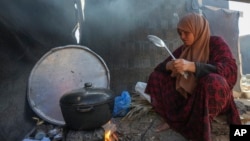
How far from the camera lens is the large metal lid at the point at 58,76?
2.91 meters

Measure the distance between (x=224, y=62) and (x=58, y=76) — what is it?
1884 millimetres

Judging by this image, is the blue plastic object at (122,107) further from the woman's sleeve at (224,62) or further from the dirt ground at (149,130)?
the woman's sleeve at (224,62)

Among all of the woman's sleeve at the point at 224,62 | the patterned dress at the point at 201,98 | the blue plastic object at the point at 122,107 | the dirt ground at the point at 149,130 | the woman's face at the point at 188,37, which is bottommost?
the dirt ground at the point at 149,130

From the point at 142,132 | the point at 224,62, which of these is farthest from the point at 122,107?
the point at 224,62

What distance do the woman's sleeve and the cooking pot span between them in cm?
106

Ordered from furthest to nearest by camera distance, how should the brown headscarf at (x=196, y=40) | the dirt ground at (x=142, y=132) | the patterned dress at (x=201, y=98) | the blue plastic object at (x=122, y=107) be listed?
the blue plastic object at (x=122, y=107) → the brown headscarf at (x=196, y=40) → the dirt ground at (x=142, y=132) → the patterned dress at (x=201, y=98)

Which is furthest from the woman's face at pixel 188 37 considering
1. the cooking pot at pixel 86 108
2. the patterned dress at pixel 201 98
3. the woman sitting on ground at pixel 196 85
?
the cooking pot at pixel 86 108

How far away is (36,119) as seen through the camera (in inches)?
116

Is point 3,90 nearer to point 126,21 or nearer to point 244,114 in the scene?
point 126,21

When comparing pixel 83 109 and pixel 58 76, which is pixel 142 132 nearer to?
pixel 83 109

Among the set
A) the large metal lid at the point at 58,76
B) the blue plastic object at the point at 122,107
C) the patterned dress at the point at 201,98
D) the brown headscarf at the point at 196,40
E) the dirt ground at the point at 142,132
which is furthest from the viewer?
the blue plastic object at the point at 122,107

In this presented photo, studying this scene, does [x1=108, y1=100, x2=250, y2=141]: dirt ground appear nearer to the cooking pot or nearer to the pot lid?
the cooking pot

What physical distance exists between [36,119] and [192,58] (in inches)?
75.9

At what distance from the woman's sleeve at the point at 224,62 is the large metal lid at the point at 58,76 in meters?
1.43
